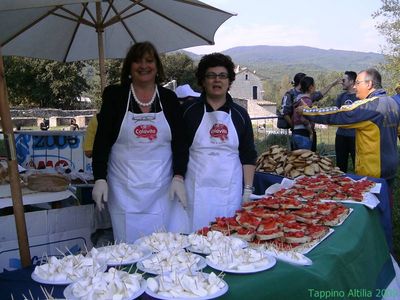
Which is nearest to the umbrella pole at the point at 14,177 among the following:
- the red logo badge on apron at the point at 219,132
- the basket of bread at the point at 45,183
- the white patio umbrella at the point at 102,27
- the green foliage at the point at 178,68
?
the basket of bread at the point at 45,183

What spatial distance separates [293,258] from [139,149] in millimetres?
1190

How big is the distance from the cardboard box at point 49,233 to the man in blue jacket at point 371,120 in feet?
6.84

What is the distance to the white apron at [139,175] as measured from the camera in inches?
106

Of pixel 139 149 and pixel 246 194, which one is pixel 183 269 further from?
pixel 246 194

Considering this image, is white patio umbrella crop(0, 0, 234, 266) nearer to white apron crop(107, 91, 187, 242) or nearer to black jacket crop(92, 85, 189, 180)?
black jacket crop(92, 85, 189, 180)

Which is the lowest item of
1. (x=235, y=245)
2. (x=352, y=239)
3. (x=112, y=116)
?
(x=352, y=239)

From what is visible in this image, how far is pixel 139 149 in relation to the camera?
8.88ft

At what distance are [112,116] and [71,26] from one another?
2629 millimetres

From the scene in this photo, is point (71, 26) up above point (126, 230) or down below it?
above

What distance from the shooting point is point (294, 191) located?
3396 millimetres

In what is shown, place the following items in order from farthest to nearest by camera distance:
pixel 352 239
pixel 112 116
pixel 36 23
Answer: pixel 36 23 → pixel 112 116 → pixel 352 239

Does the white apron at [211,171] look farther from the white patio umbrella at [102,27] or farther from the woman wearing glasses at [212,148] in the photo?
the white patio umbrella at [102,27]

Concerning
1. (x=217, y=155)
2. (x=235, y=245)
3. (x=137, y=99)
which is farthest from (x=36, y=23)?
(x=235, y=245)

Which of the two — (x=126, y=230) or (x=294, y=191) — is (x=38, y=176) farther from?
(x=294, y=191)
